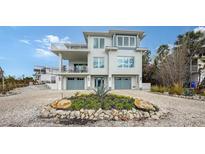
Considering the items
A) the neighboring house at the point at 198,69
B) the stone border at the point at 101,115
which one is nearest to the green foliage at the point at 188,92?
the neighboring house at the point at 198,69

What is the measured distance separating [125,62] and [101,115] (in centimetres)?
810

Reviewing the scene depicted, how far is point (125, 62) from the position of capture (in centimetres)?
1205

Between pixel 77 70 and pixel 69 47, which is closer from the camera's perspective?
pixel 69 47

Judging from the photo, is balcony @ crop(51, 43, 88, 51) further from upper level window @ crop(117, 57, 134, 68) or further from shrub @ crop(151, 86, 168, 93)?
shrub @ crop(151, 86, 168, 93)

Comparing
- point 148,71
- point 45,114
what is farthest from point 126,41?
point 45,114

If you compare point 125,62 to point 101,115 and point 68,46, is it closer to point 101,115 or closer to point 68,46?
point 68,46

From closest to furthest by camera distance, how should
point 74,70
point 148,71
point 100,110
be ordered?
point 100,110, point 148,71, point 74,70

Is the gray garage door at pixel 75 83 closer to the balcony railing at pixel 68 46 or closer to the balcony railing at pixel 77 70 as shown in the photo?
the balcony railing at pixel 77 70

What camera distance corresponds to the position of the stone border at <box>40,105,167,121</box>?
4.53m

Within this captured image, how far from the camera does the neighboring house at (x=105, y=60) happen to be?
459 inches

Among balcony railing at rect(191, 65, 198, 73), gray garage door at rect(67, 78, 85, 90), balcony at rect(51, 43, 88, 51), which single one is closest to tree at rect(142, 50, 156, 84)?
balcony railing at rect(191, 65, 198, 73)
